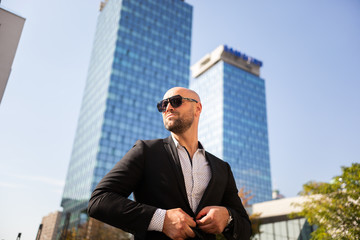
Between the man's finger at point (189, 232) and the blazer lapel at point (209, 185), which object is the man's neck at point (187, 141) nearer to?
the blazer lapel at point (209, 185)

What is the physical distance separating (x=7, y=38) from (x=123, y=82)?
56486 mm

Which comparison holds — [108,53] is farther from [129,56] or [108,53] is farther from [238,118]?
[238,118]

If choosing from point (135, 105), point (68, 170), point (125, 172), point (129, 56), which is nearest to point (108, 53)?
point (129, 56)

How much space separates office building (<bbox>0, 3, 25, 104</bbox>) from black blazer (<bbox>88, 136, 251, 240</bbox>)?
49.2ft

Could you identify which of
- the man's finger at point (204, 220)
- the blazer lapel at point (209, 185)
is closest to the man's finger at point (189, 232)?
the man's finger at point (204, 220)

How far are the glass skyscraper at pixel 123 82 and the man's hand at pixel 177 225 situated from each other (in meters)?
62.3

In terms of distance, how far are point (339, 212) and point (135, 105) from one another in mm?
61498

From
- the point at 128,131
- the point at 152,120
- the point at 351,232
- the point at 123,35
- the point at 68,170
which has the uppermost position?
the point at 123,35

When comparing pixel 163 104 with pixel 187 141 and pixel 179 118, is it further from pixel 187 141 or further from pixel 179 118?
pixel 187 141

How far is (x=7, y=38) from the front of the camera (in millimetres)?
15914

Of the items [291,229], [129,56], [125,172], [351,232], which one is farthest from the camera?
[129,56]

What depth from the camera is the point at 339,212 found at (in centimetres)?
1373

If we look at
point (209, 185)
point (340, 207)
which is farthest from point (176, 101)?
point (340, 207)

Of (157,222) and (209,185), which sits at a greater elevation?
(209,185)
